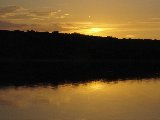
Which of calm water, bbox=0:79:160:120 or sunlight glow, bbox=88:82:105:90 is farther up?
calm water, bbox=0:79:160:120

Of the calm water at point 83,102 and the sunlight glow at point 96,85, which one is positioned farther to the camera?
the sunlight glow at point 96,85

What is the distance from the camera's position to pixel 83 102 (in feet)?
70.3

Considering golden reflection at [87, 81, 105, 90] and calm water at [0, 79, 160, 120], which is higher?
calm water at [0, 79, 160, 120]

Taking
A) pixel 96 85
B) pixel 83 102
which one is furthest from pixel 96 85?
pixel 83 102

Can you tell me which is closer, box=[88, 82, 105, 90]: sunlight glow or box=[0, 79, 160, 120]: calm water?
box=[0, 79, 160, 120]: calm water

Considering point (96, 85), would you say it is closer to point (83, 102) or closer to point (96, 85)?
point (96, 85)

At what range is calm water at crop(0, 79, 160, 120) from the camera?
17938mm

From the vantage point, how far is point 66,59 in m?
60.8

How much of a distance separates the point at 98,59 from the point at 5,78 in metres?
32.3

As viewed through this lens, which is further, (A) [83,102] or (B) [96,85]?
(B) [96,85]

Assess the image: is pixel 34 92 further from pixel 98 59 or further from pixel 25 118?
pixel 98 59

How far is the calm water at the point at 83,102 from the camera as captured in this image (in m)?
17.9

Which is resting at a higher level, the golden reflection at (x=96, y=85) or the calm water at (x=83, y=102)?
the calm water at (x=83, y=102)

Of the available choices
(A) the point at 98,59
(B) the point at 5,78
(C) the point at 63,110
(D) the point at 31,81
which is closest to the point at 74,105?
(C) the point at 63,110
